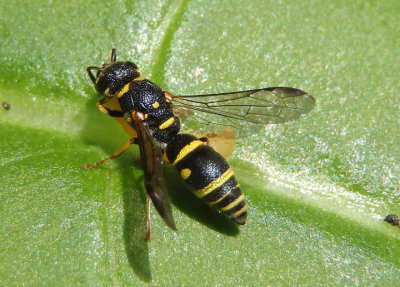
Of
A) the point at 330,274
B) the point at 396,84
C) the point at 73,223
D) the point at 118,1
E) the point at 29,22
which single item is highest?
the point at 396,84

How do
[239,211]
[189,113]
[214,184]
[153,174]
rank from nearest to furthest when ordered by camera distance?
[153,174]
[239,211]
[214,184]
[189,113]

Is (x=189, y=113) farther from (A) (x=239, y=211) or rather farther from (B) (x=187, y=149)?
(A) (x=239, y=211)

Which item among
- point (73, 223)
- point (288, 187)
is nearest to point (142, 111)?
point (73, 223)

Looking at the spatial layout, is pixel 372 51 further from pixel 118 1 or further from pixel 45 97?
pixel 45 97

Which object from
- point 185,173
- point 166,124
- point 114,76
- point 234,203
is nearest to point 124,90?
point 114,76

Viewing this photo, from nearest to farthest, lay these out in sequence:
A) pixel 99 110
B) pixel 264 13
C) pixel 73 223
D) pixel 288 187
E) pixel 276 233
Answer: pixel 73 223
pixel 276 233
pixel 288 187
pixel 99 110
pixel 264 13

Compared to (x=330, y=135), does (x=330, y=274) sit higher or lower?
lower

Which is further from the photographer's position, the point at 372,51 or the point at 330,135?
the point at 372,51
